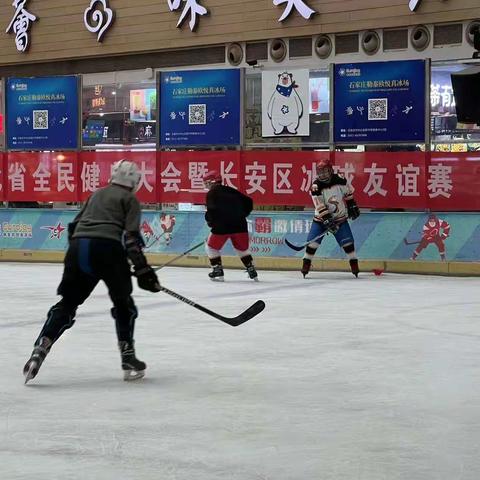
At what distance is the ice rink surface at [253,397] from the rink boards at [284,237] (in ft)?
16.0

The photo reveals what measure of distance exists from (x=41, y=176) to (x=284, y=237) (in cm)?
551

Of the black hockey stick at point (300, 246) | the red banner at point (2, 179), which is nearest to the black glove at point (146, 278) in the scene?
the black hockey stick at point (300, 246)

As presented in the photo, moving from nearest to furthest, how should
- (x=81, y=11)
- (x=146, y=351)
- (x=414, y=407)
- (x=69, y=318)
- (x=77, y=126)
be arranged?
(x=414, y=407) → (x=69, y=318) → (x=146, y=351) → (x=77, y=126) → (x=81, y=11)

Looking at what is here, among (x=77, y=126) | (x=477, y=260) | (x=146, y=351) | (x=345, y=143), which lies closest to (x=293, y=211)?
(x=345, y=143)

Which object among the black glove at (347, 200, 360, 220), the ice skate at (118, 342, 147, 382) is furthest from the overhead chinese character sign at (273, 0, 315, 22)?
the ice skate at (118, 342, 147, 382)

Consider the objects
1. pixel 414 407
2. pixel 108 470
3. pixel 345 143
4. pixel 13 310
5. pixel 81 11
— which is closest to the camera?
pixel 108 470

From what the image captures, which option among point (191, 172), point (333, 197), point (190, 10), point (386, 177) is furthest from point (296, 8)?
point (333, 197)

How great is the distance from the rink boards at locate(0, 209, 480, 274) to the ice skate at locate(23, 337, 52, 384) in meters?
11.1

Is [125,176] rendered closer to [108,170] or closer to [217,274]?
[217,274]

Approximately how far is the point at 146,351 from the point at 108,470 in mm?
4198

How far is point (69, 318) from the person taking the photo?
26.6 ft

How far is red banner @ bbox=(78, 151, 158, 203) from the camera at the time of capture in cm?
2105

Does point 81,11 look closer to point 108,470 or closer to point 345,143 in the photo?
point 345,143

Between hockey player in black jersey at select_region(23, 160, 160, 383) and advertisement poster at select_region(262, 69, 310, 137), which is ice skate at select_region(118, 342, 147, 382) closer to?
hockey player in black jersey at select_region(23, 160, 160, 383)
